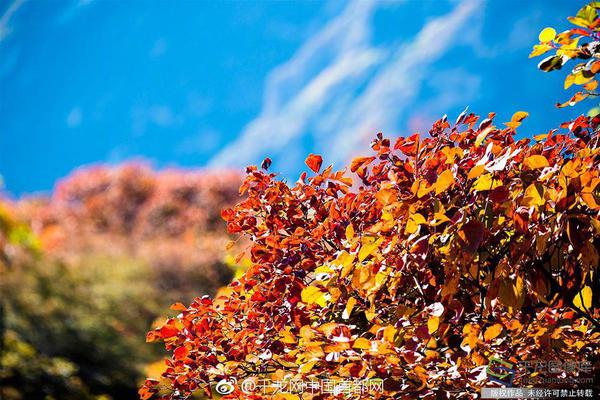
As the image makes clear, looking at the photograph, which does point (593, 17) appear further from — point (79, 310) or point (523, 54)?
point (523, 54)

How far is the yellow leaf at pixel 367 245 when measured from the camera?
1359mm

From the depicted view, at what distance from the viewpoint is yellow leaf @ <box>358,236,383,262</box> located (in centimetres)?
136

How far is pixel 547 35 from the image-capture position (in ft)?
5.16

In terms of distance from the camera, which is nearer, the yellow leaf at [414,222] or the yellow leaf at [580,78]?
the yellow leaf at [414,222]

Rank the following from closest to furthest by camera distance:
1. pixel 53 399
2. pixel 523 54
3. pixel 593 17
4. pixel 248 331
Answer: pixel 593 17 → pixel 248 331 → pixel 53 399 → pixel 523 54

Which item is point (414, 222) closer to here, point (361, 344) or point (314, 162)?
point (361, 344)

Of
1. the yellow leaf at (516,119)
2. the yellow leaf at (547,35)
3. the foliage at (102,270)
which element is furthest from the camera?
the foliage at (102,270)

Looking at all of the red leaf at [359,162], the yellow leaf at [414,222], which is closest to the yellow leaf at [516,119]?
the red leaf at [359,162]

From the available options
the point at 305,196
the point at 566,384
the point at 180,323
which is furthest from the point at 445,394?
the point at 180,323

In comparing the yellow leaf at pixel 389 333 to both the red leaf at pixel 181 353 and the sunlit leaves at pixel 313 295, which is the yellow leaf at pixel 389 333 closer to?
the sunlit leaves at pixel 313 295

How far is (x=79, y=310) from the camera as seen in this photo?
932cm

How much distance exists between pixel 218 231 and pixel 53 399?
9138 millimetres

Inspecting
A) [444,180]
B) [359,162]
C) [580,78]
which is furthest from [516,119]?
[444,180]

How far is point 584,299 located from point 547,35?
66cm
